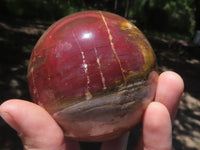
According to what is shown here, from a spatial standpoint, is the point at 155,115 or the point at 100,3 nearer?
the point at 155,115


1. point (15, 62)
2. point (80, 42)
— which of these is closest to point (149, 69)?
point (80, 42)

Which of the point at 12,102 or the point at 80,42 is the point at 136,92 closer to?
the point at 80,42

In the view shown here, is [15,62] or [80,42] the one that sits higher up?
[80,42]

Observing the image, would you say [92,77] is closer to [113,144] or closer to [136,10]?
[113,144]

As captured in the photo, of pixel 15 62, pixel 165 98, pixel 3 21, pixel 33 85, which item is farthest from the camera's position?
pixel 3 21

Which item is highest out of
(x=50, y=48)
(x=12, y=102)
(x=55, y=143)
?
(x=50, y=48)

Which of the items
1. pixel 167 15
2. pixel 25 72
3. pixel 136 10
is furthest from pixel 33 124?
pixel 167 15

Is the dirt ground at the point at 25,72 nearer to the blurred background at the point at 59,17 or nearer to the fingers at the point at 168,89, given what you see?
the blurred background at the point at 59,17
